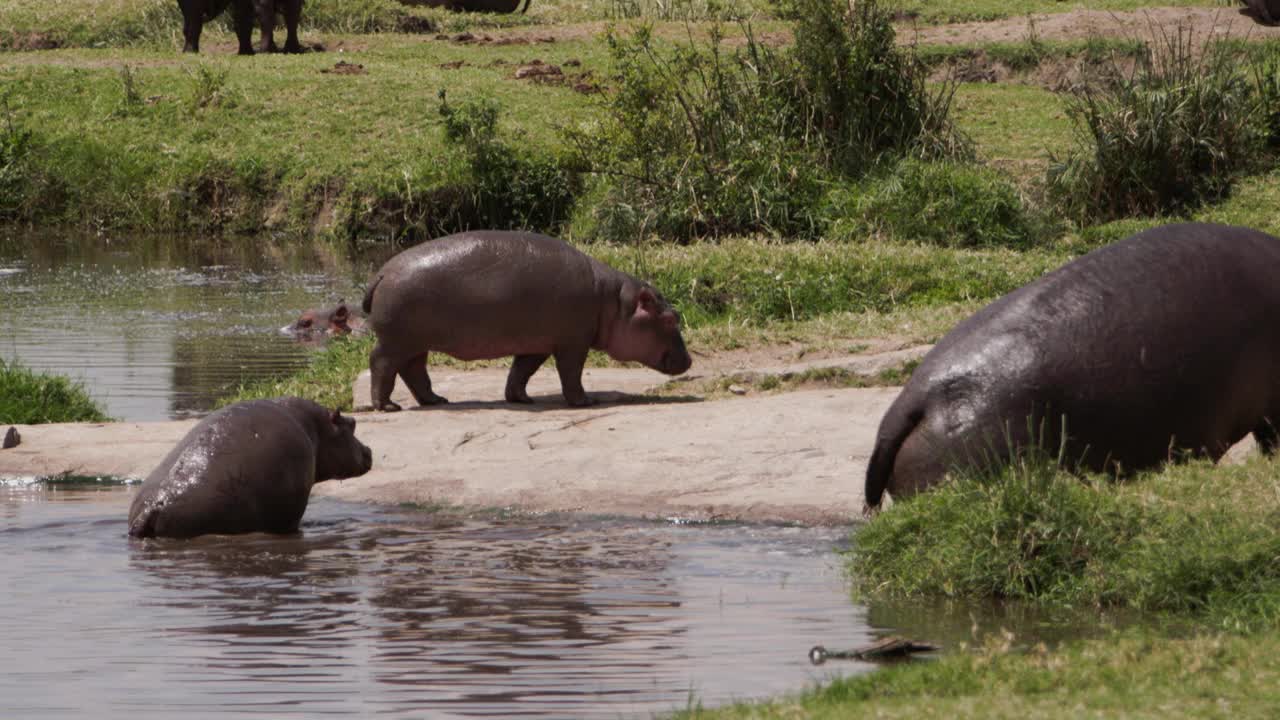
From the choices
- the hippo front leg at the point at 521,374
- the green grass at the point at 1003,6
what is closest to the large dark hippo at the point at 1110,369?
the hippo front leg at the point at 521,374

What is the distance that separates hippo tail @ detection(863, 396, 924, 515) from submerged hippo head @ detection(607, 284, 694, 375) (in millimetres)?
3301

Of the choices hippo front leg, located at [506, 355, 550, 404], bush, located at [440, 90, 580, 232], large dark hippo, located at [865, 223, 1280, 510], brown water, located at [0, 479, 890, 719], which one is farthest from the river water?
bush, located at [440, 90, 580, 232]

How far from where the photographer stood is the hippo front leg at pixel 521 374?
31.6ft

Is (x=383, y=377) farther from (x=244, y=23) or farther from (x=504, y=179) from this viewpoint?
(x=244, y=23)

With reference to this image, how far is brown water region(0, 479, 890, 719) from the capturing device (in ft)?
15.8

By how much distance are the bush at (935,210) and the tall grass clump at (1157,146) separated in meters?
0.92

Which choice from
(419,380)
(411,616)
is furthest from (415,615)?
(419,380)

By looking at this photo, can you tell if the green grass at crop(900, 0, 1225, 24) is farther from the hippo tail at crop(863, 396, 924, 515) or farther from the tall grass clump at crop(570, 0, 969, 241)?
the hippo tail at crop(863, 396, 924, 515)

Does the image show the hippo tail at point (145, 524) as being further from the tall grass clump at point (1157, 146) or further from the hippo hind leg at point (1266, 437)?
the tall grass clump at point (1157, 146)

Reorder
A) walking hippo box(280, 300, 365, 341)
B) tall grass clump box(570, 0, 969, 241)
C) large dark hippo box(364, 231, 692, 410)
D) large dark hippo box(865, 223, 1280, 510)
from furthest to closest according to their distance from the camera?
tall grass clump box(570, 0, 969, 241)
walking hippo box(280, 300, 365, 341)
large dark hippo box(364, 231, 692, 410)
large dark hippo box(865, 223, 1280, 510)

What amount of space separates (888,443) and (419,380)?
12.0 ft

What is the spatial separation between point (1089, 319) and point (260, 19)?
2073cm

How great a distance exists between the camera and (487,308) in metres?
9.31

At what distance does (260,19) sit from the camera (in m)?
25.7
